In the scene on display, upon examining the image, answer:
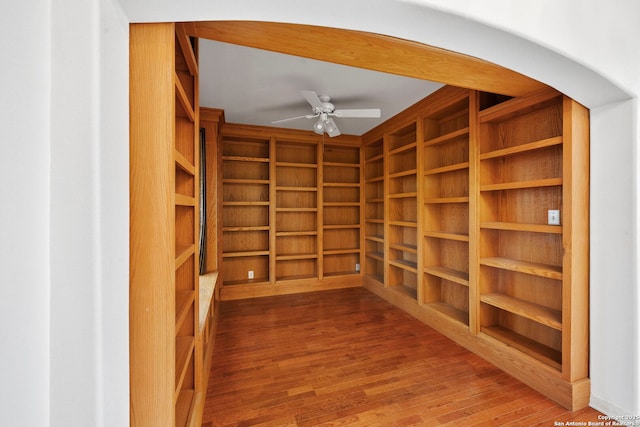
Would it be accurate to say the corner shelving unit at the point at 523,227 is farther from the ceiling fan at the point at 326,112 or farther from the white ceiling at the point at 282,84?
the ceiling fan at the point at 326,112

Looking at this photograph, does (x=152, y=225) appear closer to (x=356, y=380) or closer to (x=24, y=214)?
(x=24, y=214)

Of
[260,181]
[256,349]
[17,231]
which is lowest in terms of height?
[256,349]

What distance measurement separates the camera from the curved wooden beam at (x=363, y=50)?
4.07ft

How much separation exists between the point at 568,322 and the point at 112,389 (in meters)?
2.55

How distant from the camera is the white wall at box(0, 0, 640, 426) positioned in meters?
0.65

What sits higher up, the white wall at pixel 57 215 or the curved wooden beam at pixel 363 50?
the curved wooden beam at pixel 363 50

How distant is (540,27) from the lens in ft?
4.00

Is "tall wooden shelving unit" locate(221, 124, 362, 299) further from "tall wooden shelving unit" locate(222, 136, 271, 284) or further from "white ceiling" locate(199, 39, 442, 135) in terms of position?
"white ceiling" locate(199, 39, 442, 135)

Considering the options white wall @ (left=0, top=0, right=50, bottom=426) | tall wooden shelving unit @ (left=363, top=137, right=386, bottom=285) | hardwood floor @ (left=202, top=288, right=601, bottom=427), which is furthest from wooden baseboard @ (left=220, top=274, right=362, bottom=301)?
white wall @ (left=0, top=0, right=50, bottom=426)

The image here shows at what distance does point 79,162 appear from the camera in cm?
75

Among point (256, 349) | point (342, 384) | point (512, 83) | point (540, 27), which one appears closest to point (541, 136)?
point (512, 83)

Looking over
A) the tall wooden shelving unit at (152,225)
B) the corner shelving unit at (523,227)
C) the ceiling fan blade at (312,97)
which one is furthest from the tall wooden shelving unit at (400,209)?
the tall wooden shelving unit at (152,225)

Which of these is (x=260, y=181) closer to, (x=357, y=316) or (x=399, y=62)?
(x=357, y=316)

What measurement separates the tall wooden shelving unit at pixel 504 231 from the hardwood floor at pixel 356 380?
0.25m
